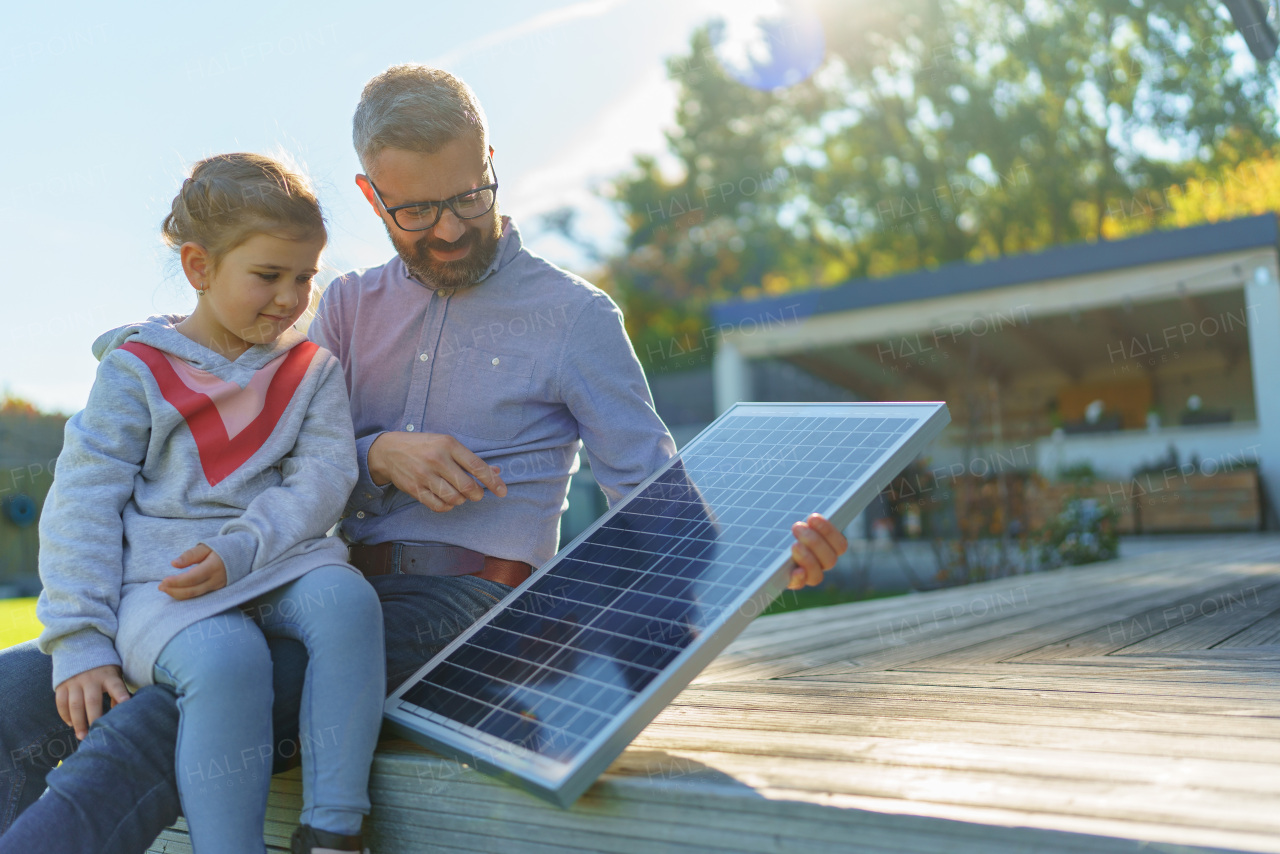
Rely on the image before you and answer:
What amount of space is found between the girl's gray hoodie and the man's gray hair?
20.1 inches

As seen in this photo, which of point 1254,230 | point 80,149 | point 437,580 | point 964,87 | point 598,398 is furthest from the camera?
point 964,87

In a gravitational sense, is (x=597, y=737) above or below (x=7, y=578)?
above

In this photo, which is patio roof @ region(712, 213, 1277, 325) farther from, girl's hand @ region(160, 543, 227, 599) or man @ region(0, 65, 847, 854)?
girl's hand @ region(160, 543, 227, 599)

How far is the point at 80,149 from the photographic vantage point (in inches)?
171

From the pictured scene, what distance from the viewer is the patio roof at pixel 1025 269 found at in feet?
37.9

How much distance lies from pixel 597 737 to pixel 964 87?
91.2 ft

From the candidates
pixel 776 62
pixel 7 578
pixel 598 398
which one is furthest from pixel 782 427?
pixel 776 62

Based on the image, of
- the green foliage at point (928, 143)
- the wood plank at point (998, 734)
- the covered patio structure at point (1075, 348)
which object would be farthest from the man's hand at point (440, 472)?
the green foliage at point (928, 143)

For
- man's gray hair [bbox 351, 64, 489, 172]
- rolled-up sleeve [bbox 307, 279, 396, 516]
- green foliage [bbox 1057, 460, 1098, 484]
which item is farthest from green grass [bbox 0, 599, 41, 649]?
green foliage [bbox 1057, 460, 1098, 484]

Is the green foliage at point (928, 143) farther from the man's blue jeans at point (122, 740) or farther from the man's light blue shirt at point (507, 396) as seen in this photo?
the man's blue jeans at point (122, 740)

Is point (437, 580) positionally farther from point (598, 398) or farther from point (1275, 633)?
point (1275, 633)

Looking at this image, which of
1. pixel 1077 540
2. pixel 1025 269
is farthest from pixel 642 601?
pixel 1025 269

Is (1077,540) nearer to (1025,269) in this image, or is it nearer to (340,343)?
(1025,269)

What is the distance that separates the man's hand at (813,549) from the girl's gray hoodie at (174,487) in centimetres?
87
